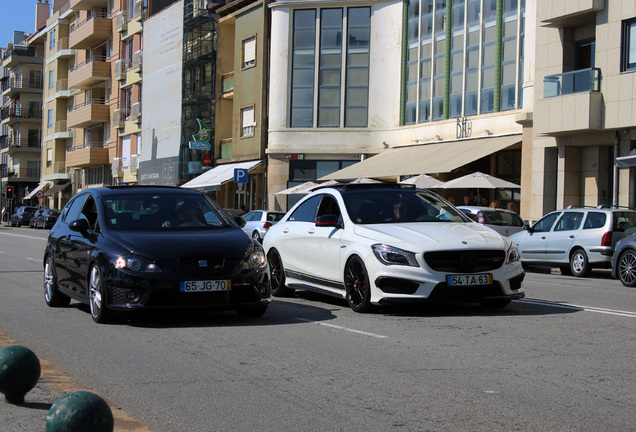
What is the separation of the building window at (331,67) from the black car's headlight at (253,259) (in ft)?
108

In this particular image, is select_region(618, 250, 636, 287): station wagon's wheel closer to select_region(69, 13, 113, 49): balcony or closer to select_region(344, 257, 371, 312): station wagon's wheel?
select_region(344, 257, 371, 312): station wagon's wheel

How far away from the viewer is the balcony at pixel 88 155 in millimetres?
68000

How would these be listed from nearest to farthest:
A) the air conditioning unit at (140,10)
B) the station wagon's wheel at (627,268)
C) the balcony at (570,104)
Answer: the station wagon's wheel at (627,268) → the balcony at (570,104) → the air conditioning unit at (140,10)

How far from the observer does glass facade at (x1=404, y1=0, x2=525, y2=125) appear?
33.0 meters

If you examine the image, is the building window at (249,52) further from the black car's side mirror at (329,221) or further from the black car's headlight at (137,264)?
the black car's headlight at (137,264)

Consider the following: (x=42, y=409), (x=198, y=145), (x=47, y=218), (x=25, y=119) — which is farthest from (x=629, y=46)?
(x=25, y=119)

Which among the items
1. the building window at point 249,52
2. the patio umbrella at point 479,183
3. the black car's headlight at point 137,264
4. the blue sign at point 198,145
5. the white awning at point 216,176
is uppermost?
the building window at point 249,52

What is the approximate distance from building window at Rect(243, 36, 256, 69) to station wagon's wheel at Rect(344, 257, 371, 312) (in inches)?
1471

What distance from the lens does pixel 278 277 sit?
42.8 feet

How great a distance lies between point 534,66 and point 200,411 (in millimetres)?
27180

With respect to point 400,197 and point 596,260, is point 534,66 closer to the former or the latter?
point 596,260

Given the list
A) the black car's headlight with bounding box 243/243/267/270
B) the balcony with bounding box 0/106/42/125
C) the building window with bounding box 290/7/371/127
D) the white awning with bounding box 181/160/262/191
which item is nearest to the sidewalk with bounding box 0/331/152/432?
the black car's headlight with bounding box 243/243/267/270

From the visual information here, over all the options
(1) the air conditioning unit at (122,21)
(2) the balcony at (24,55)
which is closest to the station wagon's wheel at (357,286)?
(1) the air conditioning unit at (122,21)

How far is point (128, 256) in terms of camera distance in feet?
30.8
